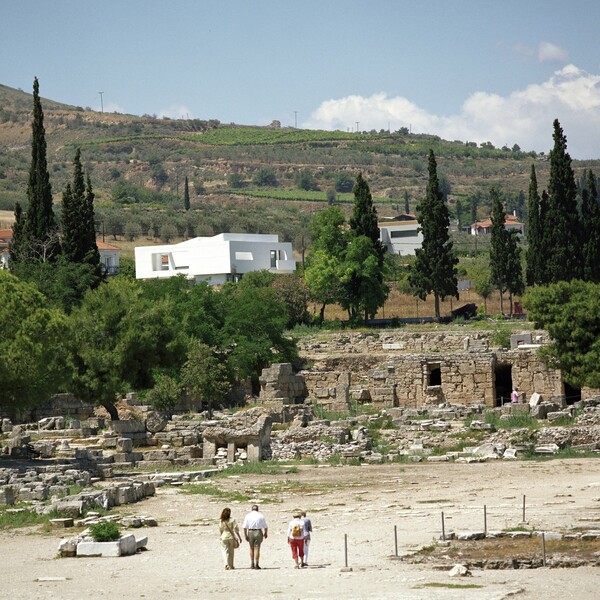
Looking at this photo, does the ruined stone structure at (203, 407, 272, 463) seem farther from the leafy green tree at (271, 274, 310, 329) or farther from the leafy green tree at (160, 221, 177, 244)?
the leafy green tree at (160, 221, 177, 244)

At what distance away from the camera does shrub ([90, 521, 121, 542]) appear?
25.4 meters

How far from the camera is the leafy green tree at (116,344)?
45.7 m

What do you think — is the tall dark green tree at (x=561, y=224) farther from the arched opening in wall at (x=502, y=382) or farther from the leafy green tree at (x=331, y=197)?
the leafy green tree at (x=331, y=197)

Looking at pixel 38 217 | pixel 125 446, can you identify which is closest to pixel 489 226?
pixel 38 217

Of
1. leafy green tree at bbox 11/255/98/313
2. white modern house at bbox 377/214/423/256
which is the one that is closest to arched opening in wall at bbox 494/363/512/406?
leafy green tree at bbox 11/255/98/313

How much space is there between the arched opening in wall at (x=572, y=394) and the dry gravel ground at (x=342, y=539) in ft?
40.2

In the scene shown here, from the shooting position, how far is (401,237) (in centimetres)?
12394

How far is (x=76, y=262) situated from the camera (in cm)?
6312

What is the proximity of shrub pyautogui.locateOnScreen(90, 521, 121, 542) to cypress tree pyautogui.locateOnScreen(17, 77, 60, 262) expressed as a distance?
123ft

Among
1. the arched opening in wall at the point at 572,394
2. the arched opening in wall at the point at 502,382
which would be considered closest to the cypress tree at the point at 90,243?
the arched opening in wall at the point at 502,382

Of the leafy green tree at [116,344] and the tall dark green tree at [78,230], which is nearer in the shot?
the leafy green tree at [116,344]

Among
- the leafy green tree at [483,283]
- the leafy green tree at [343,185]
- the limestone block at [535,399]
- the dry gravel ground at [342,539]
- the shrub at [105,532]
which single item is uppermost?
the leafy green tree at [343,185]

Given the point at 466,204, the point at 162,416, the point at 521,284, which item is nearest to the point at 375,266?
the point at 521,284

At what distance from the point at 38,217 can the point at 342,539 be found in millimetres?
39908
